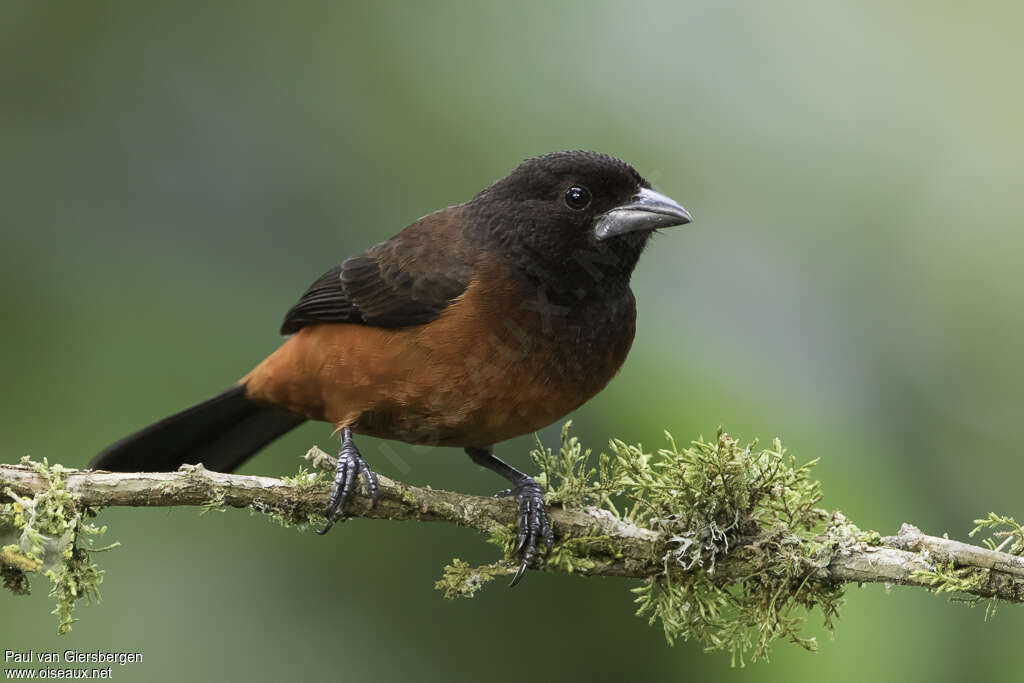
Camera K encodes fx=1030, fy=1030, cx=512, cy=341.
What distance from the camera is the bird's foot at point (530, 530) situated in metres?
2.87

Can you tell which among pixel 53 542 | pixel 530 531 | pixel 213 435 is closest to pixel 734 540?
pixel 530 531

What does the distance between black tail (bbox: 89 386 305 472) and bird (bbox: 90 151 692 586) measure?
0.04 ft

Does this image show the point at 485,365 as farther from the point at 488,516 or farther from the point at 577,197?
the point at 577,197

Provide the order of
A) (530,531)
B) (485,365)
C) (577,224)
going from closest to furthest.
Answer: (530,531)
(485,365)
(577,224)

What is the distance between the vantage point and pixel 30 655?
3.14 meters

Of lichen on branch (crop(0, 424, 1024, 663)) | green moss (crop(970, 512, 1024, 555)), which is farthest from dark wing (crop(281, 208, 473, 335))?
green moss (crop(970, 512, 1024, 555))

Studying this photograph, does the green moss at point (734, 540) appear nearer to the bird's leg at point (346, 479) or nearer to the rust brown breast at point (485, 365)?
the bird's leg at point (346, 479)

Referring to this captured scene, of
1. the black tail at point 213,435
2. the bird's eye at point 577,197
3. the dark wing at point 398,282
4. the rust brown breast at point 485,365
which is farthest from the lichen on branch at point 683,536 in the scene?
the black tail at point 213,435

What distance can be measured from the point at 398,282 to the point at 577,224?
65cm

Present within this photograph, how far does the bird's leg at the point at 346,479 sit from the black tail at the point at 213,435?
775 millimetres

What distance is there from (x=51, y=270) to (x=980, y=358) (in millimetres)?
3031

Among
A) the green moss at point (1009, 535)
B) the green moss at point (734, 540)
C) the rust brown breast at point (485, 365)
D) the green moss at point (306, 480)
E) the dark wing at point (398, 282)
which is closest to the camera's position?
the green moss at point (1009, 535)

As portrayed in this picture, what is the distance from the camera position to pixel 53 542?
253 centimetres

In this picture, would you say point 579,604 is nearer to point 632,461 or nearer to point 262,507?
point 632,461
